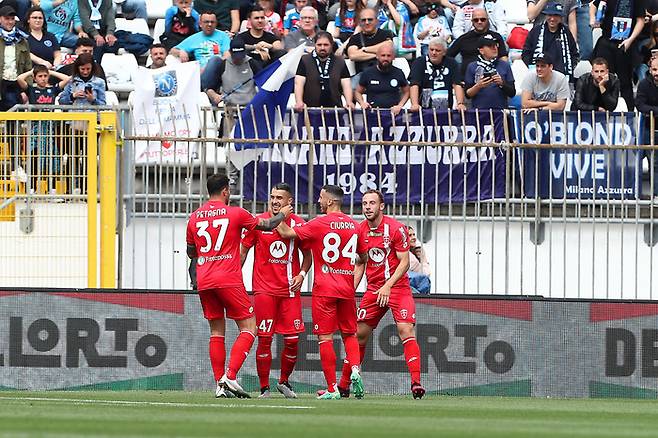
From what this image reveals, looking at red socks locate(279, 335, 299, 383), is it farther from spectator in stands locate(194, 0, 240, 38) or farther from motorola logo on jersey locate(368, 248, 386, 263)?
spectator in stands locate(194, 0, 240, 38)

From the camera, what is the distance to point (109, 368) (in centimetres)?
1588

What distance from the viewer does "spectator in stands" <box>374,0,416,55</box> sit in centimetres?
2117

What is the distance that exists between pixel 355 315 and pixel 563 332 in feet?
8.95

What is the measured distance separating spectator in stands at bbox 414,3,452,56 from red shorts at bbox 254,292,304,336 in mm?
7457

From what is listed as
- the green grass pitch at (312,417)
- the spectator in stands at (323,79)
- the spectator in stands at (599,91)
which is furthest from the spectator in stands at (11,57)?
the spectator in stands at (599,91)

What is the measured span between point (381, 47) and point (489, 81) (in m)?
1.39

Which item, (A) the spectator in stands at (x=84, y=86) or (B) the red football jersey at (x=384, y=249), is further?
(A) the spectator in stands at (x=84, y=86)

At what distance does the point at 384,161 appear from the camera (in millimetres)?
16469

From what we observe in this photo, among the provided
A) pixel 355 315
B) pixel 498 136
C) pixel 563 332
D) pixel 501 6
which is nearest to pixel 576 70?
pixel 501 6

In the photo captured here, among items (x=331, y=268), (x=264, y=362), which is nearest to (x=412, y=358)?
(x=331, y=268)

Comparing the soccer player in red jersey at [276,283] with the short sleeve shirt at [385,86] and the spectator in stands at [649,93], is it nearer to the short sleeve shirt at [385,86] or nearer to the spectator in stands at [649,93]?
the short sleeve shirt at [385,86]

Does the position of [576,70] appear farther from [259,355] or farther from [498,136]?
[259,355]

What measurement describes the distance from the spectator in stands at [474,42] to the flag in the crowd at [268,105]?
274 centimetres

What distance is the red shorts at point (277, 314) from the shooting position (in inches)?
555
